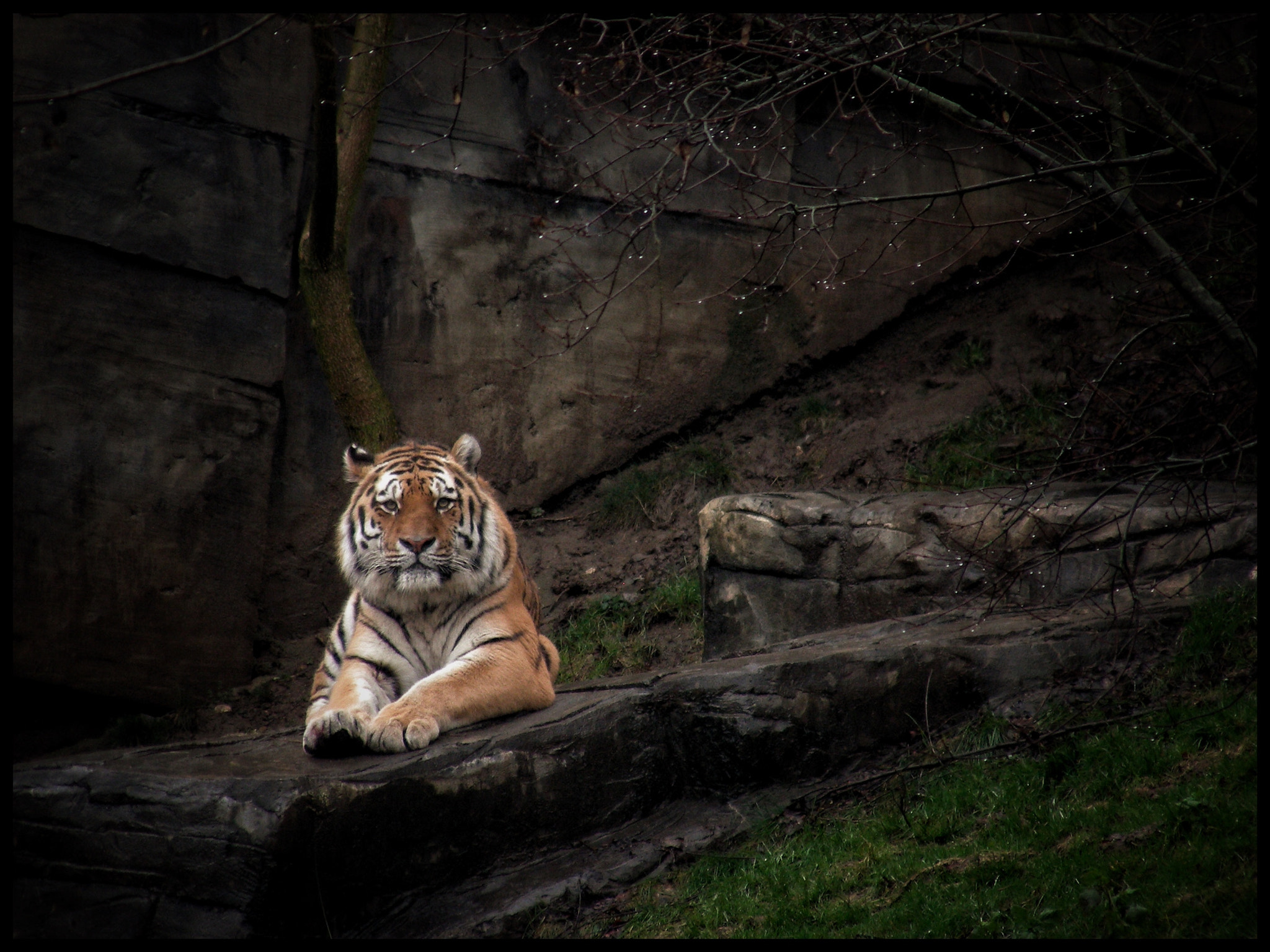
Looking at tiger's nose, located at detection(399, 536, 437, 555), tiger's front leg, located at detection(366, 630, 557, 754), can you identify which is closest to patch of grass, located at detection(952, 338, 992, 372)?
tiger's front leg, located at detection(366, 630, 557, 754)

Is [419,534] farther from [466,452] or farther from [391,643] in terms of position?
[466,452]

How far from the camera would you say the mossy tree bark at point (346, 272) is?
722 centimetres

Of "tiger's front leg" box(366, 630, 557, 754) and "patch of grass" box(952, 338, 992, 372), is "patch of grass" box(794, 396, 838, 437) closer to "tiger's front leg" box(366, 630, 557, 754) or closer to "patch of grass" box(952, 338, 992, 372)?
"patch of grass" box(952, 338, 992, 372)

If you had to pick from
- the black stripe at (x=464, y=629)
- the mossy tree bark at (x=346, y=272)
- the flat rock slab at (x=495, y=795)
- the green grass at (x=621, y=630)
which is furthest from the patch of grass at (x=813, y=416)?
the black stripe at (x=464, y=629)

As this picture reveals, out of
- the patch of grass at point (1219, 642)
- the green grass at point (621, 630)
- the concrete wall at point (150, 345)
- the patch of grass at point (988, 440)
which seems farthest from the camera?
the patch of grass at point (988, 440)

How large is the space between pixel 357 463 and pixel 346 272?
7.53 feet

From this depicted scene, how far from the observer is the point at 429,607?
5383mm

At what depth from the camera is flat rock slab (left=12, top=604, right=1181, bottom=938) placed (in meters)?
3.99

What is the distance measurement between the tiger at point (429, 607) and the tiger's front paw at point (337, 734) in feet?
1.02

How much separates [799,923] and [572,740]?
137cm

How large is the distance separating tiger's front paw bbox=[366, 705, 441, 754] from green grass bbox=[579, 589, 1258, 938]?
3.56ft

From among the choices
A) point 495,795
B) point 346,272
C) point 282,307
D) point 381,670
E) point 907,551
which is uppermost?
point 346,272

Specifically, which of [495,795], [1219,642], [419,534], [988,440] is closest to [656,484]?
[988,440]

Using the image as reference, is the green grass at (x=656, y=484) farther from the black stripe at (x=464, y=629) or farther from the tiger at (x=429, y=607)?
the black stripe at (x=464, y=629)
